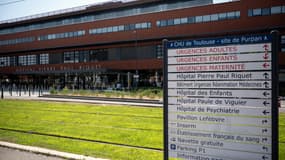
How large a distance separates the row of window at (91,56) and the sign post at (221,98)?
137 feet

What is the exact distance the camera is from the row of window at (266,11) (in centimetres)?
3691

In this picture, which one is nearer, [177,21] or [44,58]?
[177,21]

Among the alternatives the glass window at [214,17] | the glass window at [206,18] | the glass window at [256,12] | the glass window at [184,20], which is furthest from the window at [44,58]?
the glass window at [256,12]

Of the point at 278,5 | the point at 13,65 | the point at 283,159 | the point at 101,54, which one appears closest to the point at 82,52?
the point at 101,54

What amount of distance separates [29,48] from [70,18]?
1290 cm

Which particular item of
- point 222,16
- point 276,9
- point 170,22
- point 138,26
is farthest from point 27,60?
point 276,9

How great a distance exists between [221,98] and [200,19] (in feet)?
133

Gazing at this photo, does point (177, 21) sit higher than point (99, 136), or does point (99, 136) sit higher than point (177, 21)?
point (177, 21)

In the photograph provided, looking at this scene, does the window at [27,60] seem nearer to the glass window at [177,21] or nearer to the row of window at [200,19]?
the row of window at [200,19]

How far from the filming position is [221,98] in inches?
146

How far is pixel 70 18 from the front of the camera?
57.8 meters

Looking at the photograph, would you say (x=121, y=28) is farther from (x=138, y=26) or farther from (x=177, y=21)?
(x=177, y=21)

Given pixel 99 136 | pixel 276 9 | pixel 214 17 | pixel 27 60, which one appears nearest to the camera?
pixel 99 136

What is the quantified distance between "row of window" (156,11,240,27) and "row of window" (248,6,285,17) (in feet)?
6.40
